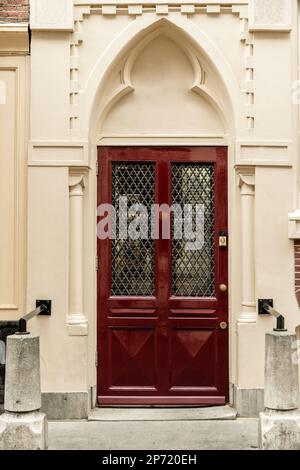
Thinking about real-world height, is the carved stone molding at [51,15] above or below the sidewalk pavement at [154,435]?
above

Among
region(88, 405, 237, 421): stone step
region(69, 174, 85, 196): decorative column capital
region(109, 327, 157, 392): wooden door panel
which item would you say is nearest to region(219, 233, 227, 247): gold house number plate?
region(109, 327, 157, 392): wooden door panel

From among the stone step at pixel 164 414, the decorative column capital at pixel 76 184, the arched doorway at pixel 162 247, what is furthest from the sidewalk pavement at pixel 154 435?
the decorative column capital at pixel 76 184

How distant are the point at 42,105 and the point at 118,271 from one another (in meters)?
1.98

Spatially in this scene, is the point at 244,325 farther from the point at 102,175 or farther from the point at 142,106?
the point at 142,106

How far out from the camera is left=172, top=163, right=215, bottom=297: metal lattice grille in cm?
671

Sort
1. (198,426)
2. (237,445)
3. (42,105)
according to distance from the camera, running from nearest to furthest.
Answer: (237,445)
(198,426)
(42,105)

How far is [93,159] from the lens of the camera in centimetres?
669

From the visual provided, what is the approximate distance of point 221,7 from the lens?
651 centimetres

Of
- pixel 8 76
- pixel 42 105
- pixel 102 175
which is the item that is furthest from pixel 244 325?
pixel 8 76

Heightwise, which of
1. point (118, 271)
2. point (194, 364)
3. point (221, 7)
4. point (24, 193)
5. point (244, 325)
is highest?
point (221, 7)

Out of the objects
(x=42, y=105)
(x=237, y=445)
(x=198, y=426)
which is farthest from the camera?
(x=42, y=105)

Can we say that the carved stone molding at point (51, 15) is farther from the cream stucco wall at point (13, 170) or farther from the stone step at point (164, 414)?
the stone step at point (164, 414)

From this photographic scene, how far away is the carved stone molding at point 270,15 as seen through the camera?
643 centimetres

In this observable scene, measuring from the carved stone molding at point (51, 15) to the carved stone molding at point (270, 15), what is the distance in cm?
193
